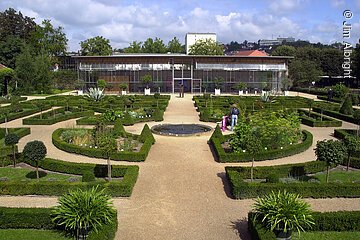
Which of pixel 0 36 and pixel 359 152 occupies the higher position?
pixel 0 36

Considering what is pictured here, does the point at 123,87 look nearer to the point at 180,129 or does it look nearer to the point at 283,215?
the point at 180,129

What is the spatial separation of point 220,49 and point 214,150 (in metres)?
59.0

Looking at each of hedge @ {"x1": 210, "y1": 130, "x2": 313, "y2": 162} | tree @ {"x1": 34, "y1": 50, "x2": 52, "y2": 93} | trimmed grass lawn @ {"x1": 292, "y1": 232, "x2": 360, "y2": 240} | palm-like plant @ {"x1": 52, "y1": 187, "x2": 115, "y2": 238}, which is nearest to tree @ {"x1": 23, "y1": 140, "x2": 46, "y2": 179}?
palm-like plant @ {"x1": 52, "y1": 187, "x2": 115, "y2": 238}

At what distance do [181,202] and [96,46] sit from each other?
2613 inches

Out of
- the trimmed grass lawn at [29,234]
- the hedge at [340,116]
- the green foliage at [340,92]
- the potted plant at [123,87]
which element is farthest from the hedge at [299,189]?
the potted plant at [123,87]

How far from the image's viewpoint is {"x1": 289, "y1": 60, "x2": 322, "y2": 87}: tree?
64750 mm

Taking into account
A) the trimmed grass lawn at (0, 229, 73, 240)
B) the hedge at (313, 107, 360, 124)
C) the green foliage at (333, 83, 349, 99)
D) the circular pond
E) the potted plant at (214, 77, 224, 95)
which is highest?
the potted plant at (214, 77, 224, 95)

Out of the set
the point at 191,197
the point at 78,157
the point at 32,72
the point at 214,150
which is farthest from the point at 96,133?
the point at 32,72

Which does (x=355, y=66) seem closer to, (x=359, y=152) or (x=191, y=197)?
(x=359, y=152)

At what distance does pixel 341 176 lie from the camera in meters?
14.1

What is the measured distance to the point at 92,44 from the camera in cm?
7356

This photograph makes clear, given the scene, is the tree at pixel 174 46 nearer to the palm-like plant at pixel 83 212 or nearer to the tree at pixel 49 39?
the tree at pixel 49 39

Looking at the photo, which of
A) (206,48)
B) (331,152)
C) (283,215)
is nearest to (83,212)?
(283,215)

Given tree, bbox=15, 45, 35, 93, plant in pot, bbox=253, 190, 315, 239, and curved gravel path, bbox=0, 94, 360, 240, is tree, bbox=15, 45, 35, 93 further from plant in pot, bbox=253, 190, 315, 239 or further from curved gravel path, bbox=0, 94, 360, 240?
plant in pot, bbox=253, 190, 315, 239
